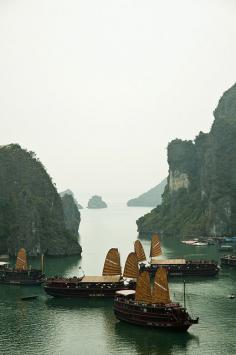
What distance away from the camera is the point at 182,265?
3880 inches

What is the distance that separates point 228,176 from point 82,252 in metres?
70.0

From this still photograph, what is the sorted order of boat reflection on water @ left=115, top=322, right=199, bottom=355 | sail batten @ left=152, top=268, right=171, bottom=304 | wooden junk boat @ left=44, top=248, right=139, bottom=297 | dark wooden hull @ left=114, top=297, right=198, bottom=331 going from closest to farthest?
boat reflection on water @ left=115, top=322, right=199, bottom=355
dark wooden hull @ left=114, top=297, right=198, bottom=331
sail batten @ left=152, top=268, right=171, bottom=304
wooden junk boat @ left=44, top=248, right=139, bottom=297

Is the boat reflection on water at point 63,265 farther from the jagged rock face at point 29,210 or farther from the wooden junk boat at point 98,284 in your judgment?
the wooden junk boat at point 98,284

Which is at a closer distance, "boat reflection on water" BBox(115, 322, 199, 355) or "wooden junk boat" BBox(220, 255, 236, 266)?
"boat reflection on water" BBox(115, 322, 199, 355)

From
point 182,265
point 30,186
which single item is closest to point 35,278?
point 182,265

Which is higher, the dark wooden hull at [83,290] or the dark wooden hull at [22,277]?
the dark wooden hull at [22,277]

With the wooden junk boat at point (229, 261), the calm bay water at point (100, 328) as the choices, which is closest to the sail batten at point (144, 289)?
the calm bay water at point (100, 328)

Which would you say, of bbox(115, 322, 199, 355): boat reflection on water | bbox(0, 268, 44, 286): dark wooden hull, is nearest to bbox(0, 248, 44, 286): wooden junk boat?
bbox(0, 268, 44, 286): dark wooden hull

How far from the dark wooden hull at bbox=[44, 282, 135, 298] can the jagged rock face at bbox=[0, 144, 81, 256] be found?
58841mm

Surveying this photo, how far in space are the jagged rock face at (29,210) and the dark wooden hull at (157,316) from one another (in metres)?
77.1

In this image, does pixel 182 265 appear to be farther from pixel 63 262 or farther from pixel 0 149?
pixel 0 149

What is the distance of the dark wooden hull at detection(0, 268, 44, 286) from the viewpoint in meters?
90.2

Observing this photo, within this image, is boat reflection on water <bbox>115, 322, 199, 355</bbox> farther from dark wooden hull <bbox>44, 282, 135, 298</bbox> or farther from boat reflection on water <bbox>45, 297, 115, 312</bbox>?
dark wooden hull <bbox>44, 282, 135, 298</bbox>

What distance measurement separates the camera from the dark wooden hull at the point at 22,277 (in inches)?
3551
